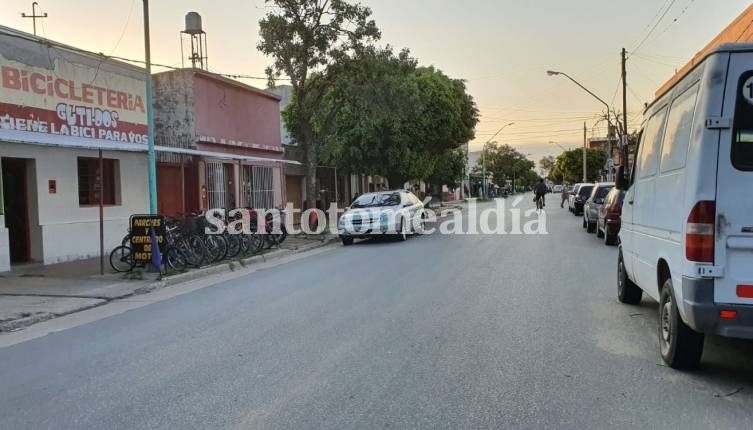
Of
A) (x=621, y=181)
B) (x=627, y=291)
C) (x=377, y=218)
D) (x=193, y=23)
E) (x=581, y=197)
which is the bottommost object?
(x=627, y=291)

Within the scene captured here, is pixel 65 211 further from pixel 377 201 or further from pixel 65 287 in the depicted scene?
pixel 377 201

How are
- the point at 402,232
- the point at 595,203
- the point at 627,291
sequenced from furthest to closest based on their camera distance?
1. the point at 595,203
2. the point at 402,232
3. the point at 627,291

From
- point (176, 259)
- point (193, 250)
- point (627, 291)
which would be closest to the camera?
point (627, 291)

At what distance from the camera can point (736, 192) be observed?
14.4 feet

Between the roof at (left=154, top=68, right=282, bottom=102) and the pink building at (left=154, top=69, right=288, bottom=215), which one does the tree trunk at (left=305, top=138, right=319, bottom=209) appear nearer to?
the pink building at (left=154, top=69, right=288, bottom=215)

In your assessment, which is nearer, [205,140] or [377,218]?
[377,218]

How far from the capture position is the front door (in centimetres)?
1325

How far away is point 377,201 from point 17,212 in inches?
383

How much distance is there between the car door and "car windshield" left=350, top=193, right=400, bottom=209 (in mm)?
14174

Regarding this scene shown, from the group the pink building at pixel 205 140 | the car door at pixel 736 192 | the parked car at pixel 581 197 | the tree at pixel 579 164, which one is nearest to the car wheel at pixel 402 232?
the pink building at pixel 205 140

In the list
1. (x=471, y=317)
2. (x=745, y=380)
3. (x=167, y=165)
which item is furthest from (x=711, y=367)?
(x=167, y=165)

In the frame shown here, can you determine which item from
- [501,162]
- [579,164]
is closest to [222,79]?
[579,164]

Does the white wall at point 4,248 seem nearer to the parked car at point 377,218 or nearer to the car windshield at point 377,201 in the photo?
the parked car at point 377,218

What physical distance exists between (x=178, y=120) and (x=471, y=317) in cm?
1436
